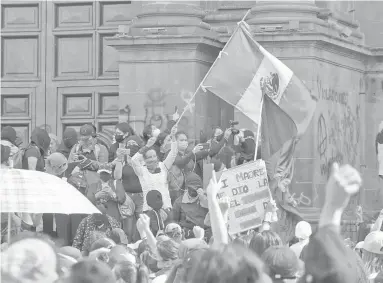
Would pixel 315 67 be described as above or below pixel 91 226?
above

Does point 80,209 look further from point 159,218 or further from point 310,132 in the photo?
point 310,132

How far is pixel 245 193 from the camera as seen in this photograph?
43.2ft

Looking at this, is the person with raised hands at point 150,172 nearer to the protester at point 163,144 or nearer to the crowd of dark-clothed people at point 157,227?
the crowd of dark-clothed people at point 157,227

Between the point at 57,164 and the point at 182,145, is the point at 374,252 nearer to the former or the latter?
the point at 57,164

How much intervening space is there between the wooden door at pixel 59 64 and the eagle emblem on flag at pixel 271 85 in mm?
5749

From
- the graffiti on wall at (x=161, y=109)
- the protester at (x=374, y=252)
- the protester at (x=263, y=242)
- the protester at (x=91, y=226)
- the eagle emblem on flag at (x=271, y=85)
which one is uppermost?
the eagle emblem on flag at (x=271, y=85)

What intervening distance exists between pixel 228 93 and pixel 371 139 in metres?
5.38

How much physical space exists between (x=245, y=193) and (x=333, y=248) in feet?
26.1

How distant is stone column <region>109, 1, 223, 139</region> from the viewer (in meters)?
18.1

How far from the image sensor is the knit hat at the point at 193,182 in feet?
47.2

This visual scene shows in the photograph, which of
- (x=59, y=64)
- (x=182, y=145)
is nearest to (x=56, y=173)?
(x=182, y=145)

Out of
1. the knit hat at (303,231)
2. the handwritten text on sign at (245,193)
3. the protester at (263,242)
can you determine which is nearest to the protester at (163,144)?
the handwritten text on sign at (245,193)

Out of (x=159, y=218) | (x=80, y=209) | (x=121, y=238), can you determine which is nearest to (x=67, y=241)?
(x=159, y=218)

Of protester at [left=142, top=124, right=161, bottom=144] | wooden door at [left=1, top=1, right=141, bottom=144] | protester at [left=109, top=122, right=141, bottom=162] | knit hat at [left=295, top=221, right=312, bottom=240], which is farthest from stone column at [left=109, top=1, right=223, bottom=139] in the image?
knit hat at [left=295, top=221, right=312, bottom=240]
